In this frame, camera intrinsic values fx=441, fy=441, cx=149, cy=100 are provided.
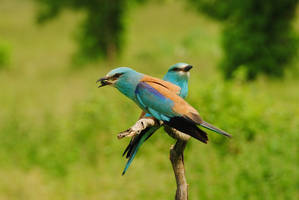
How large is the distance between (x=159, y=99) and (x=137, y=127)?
255 mm

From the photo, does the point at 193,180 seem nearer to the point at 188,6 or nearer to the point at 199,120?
the point at 199,120

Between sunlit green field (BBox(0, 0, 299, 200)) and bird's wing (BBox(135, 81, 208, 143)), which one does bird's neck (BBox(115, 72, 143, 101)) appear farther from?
sunlit green field (BBox(0, 0, 299, 200))

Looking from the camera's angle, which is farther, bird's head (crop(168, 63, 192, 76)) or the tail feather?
bird's head (crop(168, 63, 192, 76))

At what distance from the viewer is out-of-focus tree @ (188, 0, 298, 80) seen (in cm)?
1432

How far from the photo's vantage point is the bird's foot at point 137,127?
8.64 feet

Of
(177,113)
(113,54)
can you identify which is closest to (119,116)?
(177,113)

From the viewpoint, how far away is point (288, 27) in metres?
14.8

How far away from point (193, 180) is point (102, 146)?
2556 mm

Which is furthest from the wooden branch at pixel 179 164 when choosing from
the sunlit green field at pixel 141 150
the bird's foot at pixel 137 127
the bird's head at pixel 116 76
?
the sunlit green field at pixel 141 150

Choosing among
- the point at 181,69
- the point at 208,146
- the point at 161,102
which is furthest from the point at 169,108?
the point at 208,146

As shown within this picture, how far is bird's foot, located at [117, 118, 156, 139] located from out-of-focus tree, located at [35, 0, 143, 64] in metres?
17.2

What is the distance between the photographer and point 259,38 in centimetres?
1424

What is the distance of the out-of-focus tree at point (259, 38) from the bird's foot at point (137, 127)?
38.2 ft

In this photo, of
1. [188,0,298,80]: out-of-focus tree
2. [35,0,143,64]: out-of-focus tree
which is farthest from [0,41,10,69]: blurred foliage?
[188,0,298,80]: out-of-focus tree
